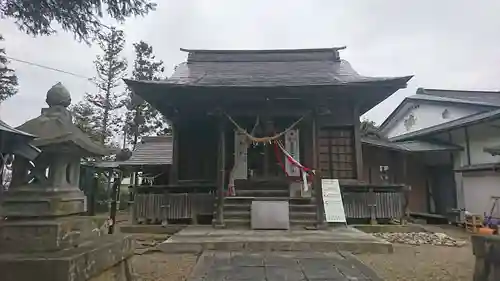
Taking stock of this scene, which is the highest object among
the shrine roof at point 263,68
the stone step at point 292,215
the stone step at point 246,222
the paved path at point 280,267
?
the shrine roof at point 263,68

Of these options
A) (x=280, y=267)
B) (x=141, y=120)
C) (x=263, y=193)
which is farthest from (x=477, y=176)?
(x=141, y=120)

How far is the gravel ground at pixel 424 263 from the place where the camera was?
527cm

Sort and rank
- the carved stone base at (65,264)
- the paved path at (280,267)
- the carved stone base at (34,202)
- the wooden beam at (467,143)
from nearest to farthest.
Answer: the carved stone base at (65,264)
the carved stone base at (34,202)
the paved path at (280,267)
the wooden beam at (467,143)

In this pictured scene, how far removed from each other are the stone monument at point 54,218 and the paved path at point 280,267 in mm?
1738

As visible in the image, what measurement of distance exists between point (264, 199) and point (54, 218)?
6687mm

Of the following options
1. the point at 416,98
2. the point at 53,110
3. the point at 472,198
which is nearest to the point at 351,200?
the point at 472,198

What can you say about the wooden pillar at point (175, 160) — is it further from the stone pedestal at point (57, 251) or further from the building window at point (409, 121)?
the building window at point (409, 121)

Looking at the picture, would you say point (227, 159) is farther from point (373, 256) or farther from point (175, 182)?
point (373, 256)

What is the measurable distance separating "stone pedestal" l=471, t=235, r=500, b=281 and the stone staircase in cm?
584

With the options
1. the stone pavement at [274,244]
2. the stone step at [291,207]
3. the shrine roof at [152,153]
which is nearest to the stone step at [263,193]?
the stone step at [291,207]

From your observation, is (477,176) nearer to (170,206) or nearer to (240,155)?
→ (240,155)

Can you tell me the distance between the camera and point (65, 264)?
264 centimetres

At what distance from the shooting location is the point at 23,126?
3514 mm

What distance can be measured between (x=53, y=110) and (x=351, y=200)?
8893mm
